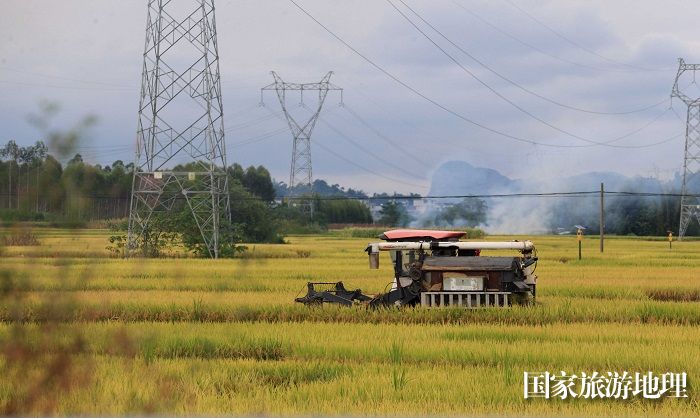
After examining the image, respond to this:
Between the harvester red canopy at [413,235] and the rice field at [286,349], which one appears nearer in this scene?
the rice field at [286,349]

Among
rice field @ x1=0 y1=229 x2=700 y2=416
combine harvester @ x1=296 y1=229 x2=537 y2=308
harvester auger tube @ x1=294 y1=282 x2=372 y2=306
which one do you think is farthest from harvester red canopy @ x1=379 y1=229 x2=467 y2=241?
rice field @ x1=0 y1=229 x2=700 y2=416

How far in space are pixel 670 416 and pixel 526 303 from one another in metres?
9.55

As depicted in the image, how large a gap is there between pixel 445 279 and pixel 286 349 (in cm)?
499

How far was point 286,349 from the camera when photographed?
1205 centimetres

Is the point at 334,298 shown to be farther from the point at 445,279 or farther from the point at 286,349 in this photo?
the point at 286,349

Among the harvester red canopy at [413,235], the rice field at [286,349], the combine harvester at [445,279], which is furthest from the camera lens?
the harvester red canopy at [413,235]

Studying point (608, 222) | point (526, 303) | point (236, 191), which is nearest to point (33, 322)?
point (526, 303)

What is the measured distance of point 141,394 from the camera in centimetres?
837

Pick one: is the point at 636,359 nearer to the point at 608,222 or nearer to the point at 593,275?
the point at 593,275

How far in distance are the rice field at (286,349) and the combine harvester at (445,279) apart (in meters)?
0.47

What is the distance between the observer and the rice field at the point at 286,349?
507 centimetres

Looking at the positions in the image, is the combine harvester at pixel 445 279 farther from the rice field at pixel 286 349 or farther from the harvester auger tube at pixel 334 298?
the rice field at pixel 286 349

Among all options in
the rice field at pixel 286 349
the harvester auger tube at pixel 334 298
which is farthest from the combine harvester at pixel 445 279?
the rice field at pixel 286 349

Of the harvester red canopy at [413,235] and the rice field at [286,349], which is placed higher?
the harvester red canopy at [413,235]
